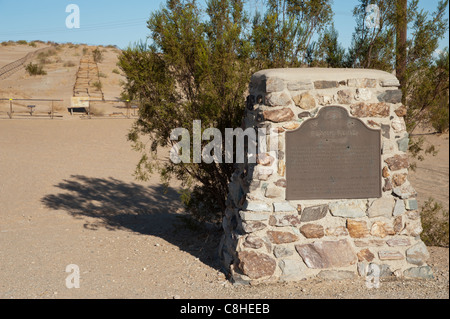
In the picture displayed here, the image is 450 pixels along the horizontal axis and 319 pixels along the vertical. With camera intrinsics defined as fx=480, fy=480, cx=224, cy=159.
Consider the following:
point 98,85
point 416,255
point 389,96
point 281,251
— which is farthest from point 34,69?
point 416,255

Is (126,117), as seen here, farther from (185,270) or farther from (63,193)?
(185,270)

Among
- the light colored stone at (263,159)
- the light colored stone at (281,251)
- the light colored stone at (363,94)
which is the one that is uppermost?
the light colored stone at (363,94)

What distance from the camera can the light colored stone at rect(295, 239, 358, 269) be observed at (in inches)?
213

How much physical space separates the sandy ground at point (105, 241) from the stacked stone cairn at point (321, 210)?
0.23 meters

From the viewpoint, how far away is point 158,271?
5.89 meters

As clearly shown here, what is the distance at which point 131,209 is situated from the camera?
9.94 metres

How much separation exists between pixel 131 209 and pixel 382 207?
5794 mm

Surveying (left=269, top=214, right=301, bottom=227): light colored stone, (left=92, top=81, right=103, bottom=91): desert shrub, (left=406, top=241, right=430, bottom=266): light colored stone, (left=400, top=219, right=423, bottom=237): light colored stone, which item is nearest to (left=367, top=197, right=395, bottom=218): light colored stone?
(left=400, top=219, right=423, bottom=237): light colored stone

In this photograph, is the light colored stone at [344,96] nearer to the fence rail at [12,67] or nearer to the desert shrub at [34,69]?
the fence rail at [12,67]

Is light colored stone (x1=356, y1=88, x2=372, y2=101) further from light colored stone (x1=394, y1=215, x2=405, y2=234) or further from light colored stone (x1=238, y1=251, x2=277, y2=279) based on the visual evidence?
light colored stone (x1=238, y1=251, x2=277, y2=279)

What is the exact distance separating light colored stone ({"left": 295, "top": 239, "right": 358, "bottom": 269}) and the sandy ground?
208 mm

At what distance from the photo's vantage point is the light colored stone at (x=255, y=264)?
5.30 metres

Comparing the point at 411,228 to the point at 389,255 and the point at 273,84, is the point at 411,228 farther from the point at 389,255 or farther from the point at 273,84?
the point at 273,84

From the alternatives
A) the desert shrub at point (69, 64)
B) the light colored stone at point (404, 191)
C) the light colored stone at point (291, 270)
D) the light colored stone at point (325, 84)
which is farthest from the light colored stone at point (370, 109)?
the desert shrub at point (69, 64)
